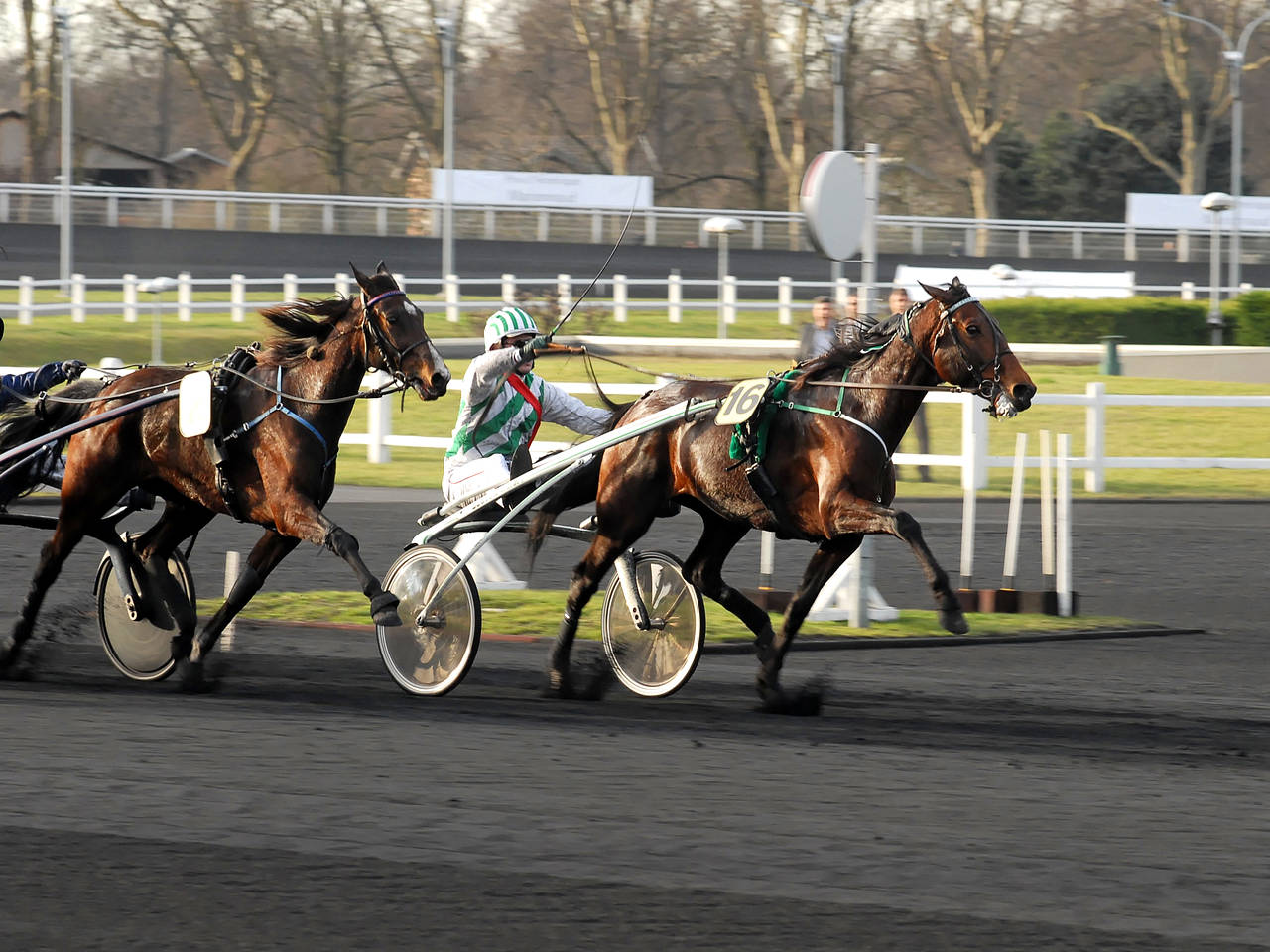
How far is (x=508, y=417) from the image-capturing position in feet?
28.1

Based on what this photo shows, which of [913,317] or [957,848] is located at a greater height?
[913,317]

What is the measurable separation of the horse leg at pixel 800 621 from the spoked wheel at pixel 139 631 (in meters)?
2.49

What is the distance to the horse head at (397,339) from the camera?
7355 mm

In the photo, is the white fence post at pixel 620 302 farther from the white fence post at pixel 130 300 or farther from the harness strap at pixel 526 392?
the harness strap at pixel 526 392

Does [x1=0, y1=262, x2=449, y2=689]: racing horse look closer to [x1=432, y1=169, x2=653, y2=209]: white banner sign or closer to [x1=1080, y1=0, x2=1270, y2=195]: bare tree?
[x1=432, y1=169, x2=653, y2=209]: white banner sign

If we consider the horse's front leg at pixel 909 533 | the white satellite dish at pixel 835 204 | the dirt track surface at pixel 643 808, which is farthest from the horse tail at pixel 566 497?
the white satellite dish at pixel 835 204

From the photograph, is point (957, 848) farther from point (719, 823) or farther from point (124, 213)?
point (124, 213)

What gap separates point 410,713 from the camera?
7.00m

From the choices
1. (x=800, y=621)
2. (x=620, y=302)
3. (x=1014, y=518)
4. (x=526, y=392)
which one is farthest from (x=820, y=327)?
(x=620, y=302)

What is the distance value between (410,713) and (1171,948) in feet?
11.5

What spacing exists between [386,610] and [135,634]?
4.96ft

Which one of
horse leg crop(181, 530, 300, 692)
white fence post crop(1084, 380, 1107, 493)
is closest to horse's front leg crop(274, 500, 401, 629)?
horse leg crop(181, 530, 300, 692)

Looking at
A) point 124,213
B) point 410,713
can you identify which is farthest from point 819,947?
point 124,213

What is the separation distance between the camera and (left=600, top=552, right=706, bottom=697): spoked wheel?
7473mm
